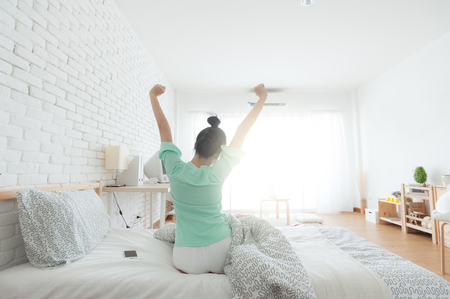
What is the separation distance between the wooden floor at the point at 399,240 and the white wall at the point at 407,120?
79cm

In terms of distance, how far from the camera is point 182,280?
3.60 ft

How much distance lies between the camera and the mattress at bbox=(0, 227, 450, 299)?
1.04 m

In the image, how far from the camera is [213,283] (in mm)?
1080

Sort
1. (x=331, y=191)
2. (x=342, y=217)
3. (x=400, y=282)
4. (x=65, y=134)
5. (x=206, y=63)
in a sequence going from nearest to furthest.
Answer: (x=400, y=282) < (x=65, y=134) < (x=206, y=63) < (x=342, y=217) < (x=331, y=191)

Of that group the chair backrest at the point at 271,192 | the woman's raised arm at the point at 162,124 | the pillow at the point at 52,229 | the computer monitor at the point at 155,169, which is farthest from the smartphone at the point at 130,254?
the chair backrest at the point at 271,192

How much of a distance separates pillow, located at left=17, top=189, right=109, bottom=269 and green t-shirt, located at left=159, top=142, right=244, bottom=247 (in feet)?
1.89

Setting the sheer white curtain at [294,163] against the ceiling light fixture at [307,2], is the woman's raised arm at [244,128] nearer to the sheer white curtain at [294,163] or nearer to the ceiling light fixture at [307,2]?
the ceiling light fixture at [307,2]

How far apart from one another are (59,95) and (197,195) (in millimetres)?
1395

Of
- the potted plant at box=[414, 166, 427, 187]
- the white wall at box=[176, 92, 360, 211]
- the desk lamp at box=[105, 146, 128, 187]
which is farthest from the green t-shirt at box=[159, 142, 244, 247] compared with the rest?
the white wall at box=[176, 92, 360, 211]

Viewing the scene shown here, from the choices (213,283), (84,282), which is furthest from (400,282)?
(84,282)

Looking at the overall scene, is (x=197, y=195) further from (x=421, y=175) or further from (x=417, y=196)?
(x=417, y=196)

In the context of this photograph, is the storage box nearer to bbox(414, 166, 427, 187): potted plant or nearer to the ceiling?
bbox(414, 166, 427, 187): potted plant

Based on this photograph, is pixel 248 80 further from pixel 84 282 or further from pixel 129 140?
pixel 84 282

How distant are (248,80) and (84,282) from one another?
4.59 metres
